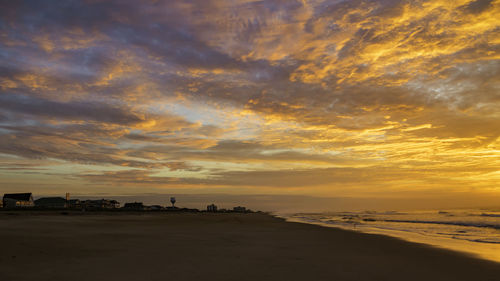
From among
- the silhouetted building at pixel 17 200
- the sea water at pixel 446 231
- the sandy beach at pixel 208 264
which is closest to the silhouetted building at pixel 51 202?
the silhouetted building at pixel 17 200

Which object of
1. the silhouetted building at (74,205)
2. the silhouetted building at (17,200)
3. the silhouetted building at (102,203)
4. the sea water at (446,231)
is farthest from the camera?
the silhouetted building at (102,203)

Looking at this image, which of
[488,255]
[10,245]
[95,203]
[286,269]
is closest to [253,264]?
[286,269]

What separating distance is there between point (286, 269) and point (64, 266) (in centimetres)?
652

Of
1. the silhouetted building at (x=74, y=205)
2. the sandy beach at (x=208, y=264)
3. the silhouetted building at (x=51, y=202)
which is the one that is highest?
the sandy beach at (x=208, y=264)

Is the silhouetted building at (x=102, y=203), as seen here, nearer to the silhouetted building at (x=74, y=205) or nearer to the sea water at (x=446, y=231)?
the silhouetted building at (x=74, y=205)

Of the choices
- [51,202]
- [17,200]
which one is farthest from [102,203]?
[17,200]

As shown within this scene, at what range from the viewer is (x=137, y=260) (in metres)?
10.6

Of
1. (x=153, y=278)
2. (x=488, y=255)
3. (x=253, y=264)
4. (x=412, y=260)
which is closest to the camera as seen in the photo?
(x=153, y=278)

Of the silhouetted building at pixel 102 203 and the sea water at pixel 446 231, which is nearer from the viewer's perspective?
the sea water at pixel 446 231

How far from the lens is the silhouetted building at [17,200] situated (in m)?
91.8

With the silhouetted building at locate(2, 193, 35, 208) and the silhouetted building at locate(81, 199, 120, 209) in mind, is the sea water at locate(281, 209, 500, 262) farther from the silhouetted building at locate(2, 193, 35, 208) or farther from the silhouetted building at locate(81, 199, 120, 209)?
the silhouetted building at locate(81, 199, 120, 209)

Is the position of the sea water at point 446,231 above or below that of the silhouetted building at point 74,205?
above

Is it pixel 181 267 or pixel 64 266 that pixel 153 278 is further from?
pixel 64 266

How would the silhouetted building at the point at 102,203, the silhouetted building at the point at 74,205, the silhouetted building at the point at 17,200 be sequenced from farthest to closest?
the silhouetted building at the point at 102,203, the silhouetted building at the point at 74,205, the silhouetted building at the point at 17,200
